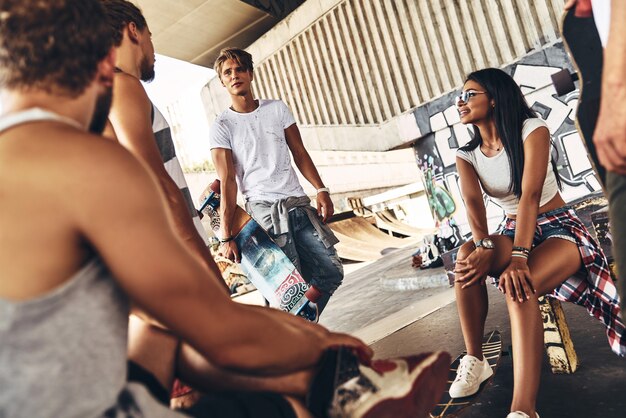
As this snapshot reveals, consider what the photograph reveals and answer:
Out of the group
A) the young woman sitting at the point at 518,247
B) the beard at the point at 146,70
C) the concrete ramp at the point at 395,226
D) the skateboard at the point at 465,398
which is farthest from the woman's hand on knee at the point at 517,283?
the concrete ramp at the point at 395,226

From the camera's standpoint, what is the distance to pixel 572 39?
122 centimetres

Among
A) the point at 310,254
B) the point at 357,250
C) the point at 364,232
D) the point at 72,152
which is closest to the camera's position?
the point at 72,152

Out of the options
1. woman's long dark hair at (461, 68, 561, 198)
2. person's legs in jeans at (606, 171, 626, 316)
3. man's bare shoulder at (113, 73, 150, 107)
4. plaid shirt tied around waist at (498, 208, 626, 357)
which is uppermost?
man's bare shoulder at (113, 73, 150, 107)

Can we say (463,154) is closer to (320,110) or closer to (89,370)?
(89,370)

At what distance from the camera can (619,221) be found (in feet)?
3.34

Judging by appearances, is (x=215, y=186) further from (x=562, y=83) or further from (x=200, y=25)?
(x=200, y=25)

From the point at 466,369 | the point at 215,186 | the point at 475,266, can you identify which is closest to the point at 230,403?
the point at 475,266

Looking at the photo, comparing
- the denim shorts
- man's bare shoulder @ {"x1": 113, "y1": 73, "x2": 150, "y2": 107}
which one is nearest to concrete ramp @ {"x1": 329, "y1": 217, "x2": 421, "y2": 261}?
the denim shorts

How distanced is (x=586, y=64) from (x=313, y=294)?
187 centimetres

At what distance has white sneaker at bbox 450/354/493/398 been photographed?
1.98 m

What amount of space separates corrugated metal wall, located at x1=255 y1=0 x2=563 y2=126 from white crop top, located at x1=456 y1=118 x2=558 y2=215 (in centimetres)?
391

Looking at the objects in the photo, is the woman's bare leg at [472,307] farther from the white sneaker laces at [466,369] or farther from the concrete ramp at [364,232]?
the concrete ramp at [364,232]

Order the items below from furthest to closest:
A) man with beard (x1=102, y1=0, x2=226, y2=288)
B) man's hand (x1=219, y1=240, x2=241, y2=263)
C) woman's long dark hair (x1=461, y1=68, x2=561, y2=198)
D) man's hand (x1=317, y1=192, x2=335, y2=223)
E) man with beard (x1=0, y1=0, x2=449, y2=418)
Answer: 1. man's hand (x1=317, y1=192, x2=335, y2=223)
2. man's hand (x1=219, y1=240, x2=241, y2=263)
3. woman's long dark hair (x1=461, y1=68, x2=561, y2=198)
4. man with beard (x1=102, y1=0, x2=226, y2=288)
5. man with beard (x1=0, y1=0, x2=449, y2=418)

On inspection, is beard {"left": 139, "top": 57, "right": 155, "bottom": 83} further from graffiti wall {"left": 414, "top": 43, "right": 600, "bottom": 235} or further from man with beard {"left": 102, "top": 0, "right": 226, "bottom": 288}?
graffiti wall {"left": 414, "top": 43, "right": 600, "bottom": 235}
